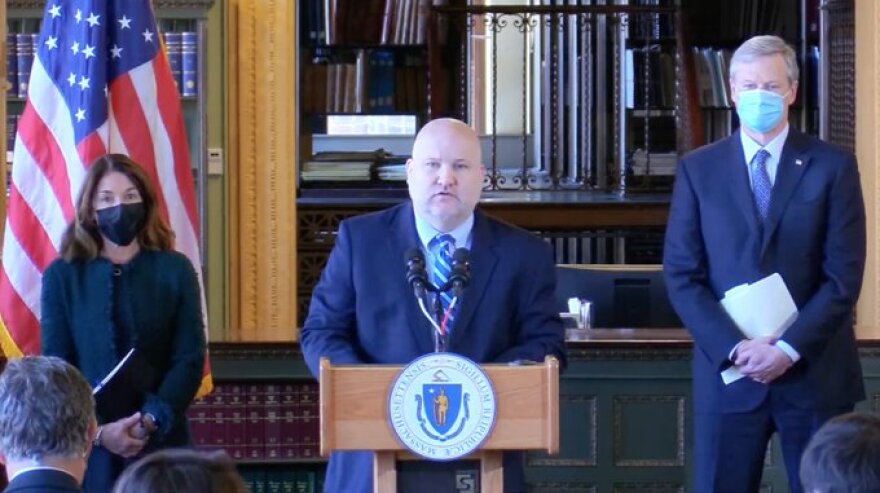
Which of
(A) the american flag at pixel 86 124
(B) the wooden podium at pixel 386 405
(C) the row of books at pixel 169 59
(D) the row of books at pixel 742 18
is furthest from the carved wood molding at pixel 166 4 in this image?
(B) the wooden podium at pixel 386 405

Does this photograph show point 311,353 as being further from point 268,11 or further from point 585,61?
point 585,61

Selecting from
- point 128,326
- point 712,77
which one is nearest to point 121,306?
point 128,326

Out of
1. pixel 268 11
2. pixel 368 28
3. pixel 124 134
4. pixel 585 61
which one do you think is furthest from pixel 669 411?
pixel 585 61

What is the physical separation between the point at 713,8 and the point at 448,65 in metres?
1.82

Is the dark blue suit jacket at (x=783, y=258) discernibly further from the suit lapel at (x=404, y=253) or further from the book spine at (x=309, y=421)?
the book spine at (x=309, y=421)

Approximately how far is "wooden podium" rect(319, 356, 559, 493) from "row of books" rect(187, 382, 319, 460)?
2502 millimetres

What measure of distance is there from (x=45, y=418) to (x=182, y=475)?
70 centimetres

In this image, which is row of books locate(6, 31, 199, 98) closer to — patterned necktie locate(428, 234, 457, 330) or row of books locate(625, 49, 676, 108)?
row of books locate(625, 49, 676, 108)

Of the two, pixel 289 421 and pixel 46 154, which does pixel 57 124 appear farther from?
pixel 289 421

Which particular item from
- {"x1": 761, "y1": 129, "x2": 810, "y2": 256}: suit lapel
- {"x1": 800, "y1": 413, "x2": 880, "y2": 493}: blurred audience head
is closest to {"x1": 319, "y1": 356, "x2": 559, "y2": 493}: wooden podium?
{"x1": 800, "y1": 413, "x2": 880, "y2": 493}: blurred audience head

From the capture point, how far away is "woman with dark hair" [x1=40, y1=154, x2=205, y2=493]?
4219mm

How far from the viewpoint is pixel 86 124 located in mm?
5051

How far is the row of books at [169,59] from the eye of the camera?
24.8 ft

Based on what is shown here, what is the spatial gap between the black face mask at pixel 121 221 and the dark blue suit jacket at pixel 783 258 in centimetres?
135
